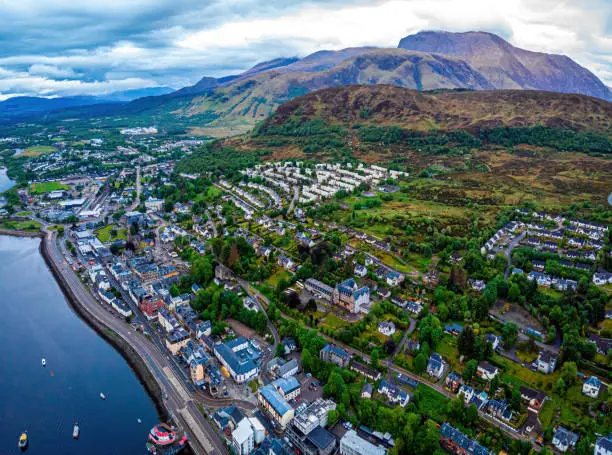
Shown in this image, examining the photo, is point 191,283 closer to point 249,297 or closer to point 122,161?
point 249,297

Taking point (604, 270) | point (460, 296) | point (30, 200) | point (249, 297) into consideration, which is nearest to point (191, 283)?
point (249, 297)

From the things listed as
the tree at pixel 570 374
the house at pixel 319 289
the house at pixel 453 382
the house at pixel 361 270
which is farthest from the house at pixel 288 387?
the tree at pixel 570 374

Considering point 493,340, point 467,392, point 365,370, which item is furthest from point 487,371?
point 365,370

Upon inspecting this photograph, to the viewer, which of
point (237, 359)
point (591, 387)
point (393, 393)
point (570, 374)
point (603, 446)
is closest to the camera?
point (603, 446)

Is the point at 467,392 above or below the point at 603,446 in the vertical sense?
below

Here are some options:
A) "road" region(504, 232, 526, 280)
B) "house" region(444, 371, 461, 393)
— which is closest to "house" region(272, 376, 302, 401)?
"house" region(444, 371, 461, 393)

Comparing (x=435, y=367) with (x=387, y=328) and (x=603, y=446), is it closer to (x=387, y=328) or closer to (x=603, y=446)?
(x=387, y=328)

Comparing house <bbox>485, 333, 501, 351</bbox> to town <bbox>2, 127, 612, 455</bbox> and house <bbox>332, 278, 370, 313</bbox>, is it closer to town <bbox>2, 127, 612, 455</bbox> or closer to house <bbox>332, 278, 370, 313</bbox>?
town <bbox>2, 127, 612, 455</bbox>
